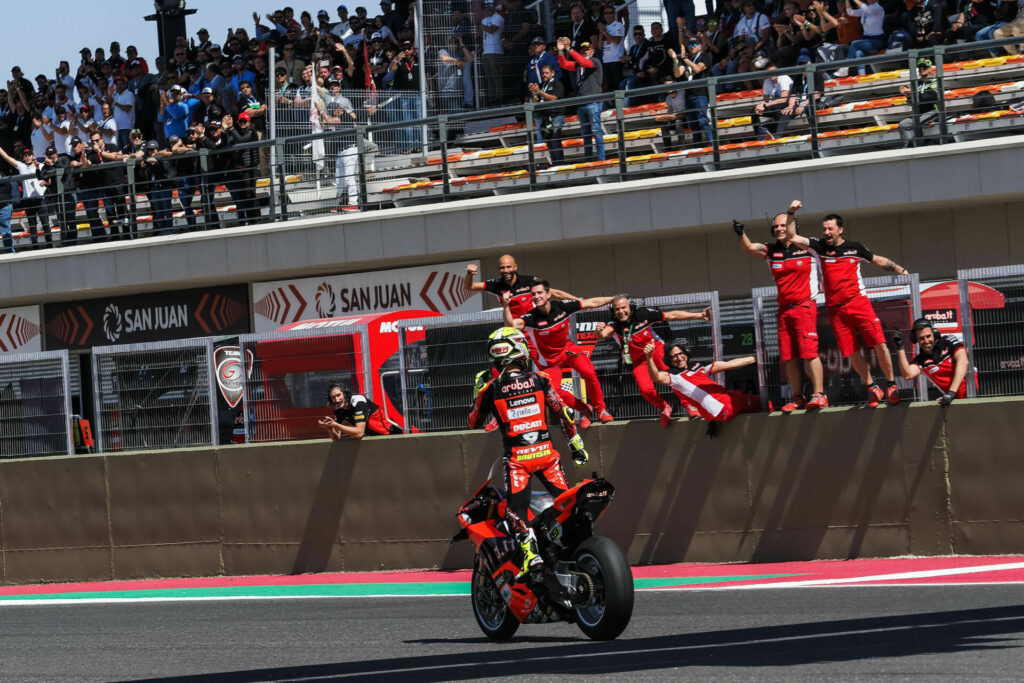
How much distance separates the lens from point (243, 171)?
23.8 m

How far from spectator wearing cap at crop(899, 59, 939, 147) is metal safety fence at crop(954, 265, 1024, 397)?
18.4 ft

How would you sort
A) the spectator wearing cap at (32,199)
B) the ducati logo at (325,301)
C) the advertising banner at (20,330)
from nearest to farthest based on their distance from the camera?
the ducati logo at (325,301) → the spectator wearing cap at (32,199) → the advertising banner at (20,330)

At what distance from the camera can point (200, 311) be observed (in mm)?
25844

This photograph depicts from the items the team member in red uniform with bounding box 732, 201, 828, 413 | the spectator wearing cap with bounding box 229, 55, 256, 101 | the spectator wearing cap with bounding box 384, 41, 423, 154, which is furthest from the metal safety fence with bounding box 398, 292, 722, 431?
the spectator wearing cap with bounding box 229, 55, 256, 101

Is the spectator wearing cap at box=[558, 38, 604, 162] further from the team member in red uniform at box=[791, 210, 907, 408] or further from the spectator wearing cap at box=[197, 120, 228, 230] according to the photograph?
the team member in red uniform at box=[791, 210, 907, 408]

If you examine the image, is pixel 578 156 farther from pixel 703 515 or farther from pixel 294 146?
pixel 703 515

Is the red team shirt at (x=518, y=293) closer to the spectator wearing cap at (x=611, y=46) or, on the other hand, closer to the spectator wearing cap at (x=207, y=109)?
the spectator wearing cap at (x=611, y=46)

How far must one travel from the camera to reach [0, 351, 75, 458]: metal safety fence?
59.1 ft

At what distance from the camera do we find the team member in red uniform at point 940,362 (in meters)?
13.2

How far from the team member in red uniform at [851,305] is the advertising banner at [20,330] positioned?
56.8 ft

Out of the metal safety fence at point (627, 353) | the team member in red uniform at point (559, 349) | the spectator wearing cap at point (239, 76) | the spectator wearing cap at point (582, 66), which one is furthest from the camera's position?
the spectator wearing cap at point (239, 76)

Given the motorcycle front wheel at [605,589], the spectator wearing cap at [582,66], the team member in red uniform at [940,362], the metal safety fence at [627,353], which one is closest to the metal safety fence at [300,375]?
the metal safety fence at [627,353]

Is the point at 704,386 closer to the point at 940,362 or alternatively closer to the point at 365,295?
the point at 940,362

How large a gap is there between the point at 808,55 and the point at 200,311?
1083cm
